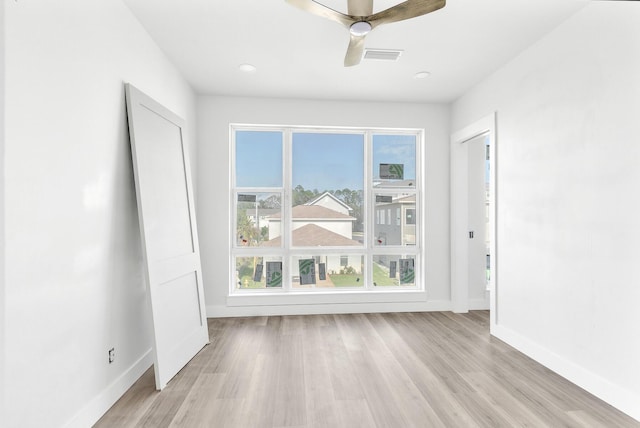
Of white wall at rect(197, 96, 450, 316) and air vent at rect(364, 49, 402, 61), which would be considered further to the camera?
white wall at rect(197, 96, 450, 316)

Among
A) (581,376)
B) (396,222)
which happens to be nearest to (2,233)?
(581,376)

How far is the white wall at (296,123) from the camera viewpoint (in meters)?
4.06

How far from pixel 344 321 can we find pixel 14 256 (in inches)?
123

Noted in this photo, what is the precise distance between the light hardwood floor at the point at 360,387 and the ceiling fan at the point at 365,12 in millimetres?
2399

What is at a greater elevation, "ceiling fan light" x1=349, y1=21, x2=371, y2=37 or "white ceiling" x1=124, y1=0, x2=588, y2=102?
"white ceiling" x1=124, y1=0, x2=588, y2=102

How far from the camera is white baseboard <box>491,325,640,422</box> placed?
204cm

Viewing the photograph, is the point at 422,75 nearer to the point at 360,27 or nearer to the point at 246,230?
the point at 360,27

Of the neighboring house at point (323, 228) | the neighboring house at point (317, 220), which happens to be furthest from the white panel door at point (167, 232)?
the neighboring house at point (323, 228)

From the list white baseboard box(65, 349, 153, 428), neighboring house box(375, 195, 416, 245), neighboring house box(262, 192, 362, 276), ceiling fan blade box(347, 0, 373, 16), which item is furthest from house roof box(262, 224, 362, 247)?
ceiling fan blade box(347, 0, 373, 16)

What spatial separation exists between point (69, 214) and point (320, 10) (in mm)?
1801

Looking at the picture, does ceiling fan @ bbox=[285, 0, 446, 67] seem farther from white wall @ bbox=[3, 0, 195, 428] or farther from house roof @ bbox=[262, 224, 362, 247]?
house roof @ bbox=[262, 224, 362, 247]

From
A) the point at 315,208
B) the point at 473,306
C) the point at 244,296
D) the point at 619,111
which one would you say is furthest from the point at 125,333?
the point at 473,306

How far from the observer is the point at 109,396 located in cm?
211

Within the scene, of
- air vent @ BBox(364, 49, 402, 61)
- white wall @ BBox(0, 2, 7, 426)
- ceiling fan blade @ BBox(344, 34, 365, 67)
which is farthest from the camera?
air vent @ BBox(364, 49, 402, 61)
